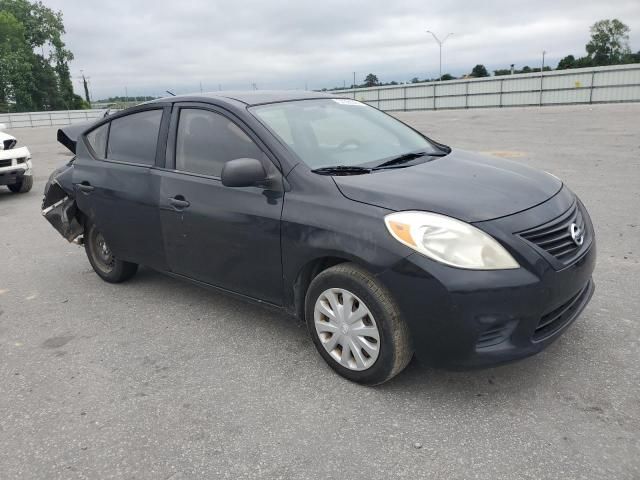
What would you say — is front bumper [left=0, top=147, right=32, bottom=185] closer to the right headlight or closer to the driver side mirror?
the driver side mirror

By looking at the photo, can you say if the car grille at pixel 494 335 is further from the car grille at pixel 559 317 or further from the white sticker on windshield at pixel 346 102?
the white sticker on windshield at pixel 346 102

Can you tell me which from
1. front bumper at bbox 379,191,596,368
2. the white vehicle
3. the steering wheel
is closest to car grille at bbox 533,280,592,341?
front bumper at bbox 379,191,596,368

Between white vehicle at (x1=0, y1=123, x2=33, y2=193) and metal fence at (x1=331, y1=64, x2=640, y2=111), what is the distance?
68.0 ft

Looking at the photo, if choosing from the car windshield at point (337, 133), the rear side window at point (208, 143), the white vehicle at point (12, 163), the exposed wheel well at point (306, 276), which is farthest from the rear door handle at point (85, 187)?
the white vehicle at point (12, 163)

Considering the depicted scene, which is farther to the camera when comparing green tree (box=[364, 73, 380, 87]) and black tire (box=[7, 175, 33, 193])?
green tree (box=[364, 73, 380, 87])

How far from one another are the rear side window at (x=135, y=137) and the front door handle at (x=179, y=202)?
47 centimetres

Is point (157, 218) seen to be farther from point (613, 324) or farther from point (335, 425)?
point (613, 324)

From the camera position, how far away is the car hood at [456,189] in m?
2.82

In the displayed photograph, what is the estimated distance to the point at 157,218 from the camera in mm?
4012

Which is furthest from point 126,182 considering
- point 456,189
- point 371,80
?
point 371,80

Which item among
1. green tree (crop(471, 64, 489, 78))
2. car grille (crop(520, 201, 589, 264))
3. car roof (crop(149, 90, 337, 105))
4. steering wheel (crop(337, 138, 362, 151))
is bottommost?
car grille (crop(520, 201, 589, 264))

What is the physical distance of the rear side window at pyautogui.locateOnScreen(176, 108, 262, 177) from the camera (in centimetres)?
355

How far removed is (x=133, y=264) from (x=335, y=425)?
9.47 ft

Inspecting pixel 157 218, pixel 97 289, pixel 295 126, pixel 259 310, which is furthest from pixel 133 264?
pixel 295 126
